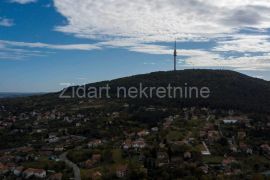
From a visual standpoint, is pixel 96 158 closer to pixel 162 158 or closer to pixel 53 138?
pixel 162 158

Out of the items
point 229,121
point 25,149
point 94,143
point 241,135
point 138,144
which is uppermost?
point 229,121

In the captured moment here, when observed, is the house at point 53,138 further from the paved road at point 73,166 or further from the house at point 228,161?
the house at point 228,161

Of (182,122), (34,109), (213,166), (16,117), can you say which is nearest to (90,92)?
(34,109)

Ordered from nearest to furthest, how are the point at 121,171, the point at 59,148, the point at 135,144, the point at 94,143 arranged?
1. the point at 121,171
2. the point at 135,144
3. the point at 59,148
4. the point at 94,143

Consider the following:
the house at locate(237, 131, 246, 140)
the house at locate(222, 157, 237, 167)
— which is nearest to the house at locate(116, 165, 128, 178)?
the house at locate(222, 157, 237, 167)

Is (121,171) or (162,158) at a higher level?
(162,158)

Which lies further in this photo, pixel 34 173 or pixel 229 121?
pixel 229 121

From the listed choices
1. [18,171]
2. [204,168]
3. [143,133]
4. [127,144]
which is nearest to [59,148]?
[127,144]

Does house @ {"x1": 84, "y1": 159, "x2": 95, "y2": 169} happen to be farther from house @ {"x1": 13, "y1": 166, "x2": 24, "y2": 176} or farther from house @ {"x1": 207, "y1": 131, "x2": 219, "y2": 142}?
house @ {"x1": 207, "y1": 131, "x2": 219, "y2": 142}

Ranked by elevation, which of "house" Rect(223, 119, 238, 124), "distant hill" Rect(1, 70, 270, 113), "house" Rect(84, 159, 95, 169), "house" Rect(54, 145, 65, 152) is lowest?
"house" Rect(84, 159, 95, 169)
